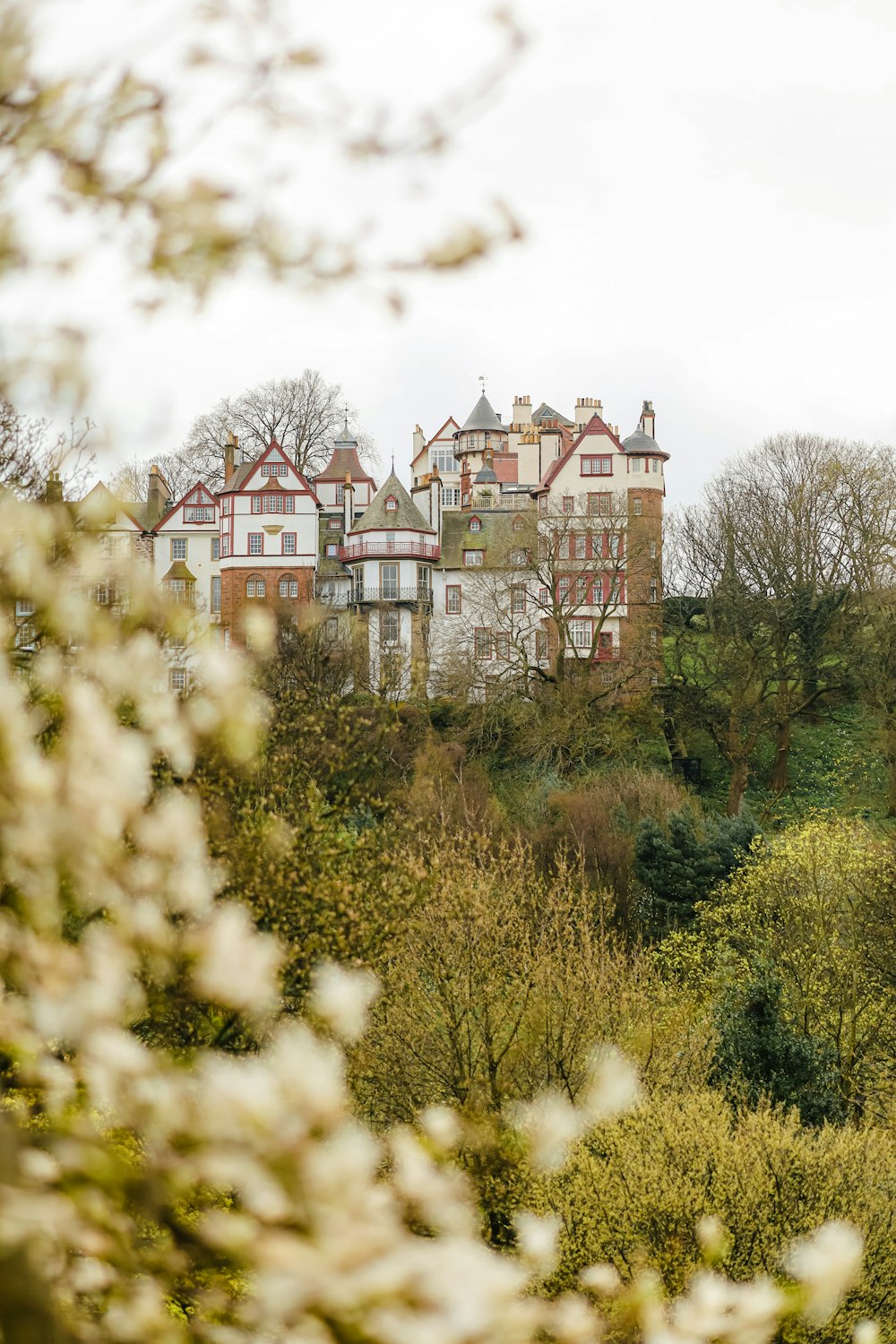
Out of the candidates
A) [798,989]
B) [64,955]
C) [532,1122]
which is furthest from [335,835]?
[64,955]

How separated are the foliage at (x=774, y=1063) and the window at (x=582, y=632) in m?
32.0

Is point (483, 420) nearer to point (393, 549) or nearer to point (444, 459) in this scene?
point (444, 459)

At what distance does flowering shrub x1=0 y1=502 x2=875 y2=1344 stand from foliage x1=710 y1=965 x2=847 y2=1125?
696 inches

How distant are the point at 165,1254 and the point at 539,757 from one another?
41650 millimetres

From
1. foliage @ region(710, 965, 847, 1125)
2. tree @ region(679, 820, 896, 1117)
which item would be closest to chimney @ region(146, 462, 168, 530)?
tree @ region(679, 820, 896, 1117)

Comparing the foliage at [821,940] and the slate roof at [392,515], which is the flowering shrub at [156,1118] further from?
the slate roof at [392,515]

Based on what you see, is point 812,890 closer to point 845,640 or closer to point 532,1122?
point 532,1122

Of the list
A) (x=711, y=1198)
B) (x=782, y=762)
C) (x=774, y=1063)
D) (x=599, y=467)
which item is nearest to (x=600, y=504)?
(x=599, y=467)

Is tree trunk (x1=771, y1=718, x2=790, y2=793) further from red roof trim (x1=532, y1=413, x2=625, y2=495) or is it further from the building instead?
red roof trim (x1=532, y1=413, x2=625, y2=495)

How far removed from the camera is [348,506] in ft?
193

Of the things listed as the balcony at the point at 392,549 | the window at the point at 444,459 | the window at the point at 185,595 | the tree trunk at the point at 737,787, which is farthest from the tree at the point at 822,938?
the window at the point at 444,459

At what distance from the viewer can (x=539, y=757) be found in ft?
144

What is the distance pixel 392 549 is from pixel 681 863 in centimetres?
2527

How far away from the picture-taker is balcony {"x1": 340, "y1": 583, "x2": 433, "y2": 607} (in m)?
55.1
